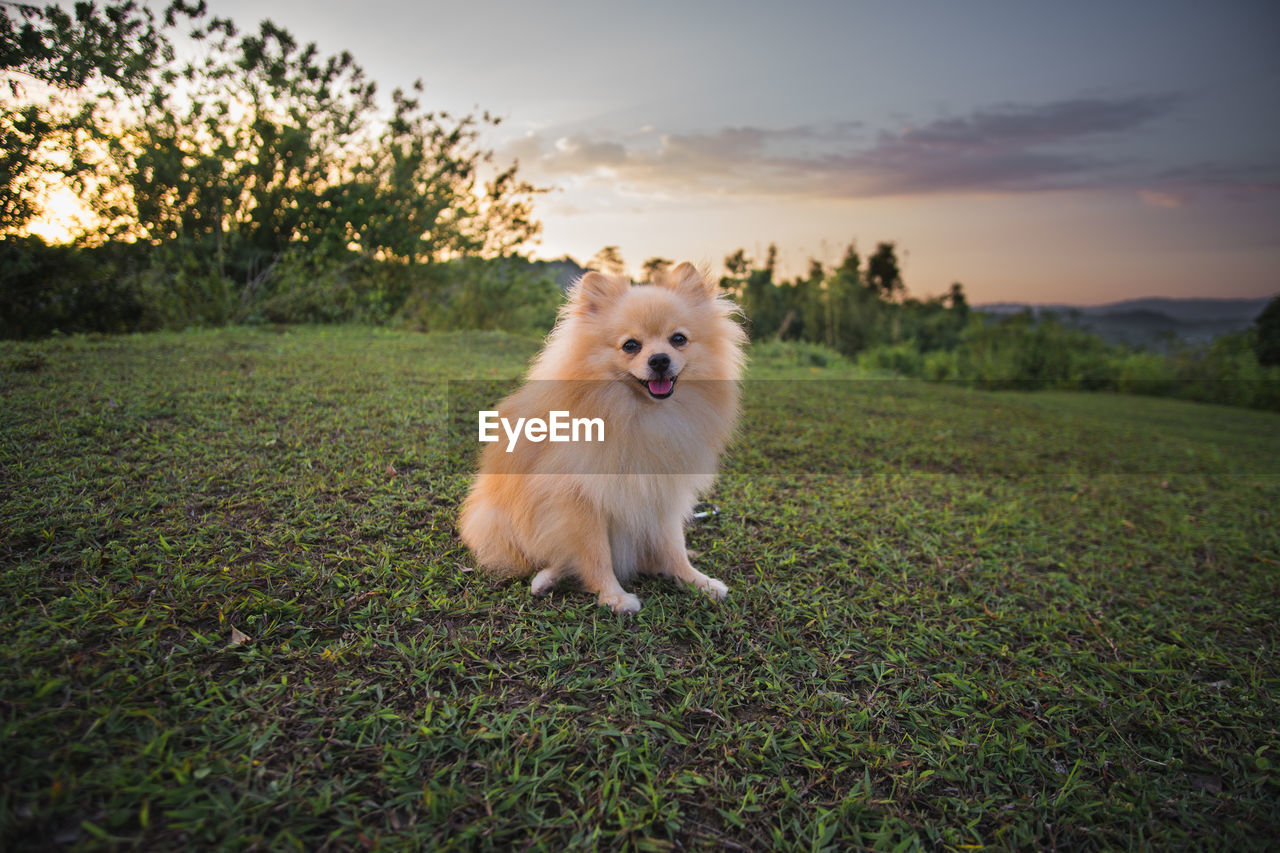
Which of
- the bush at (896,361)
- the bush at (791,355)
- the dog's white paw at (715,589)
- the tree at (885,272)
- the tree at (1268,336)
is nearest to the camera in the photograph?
the dog's white paw at (715,589)

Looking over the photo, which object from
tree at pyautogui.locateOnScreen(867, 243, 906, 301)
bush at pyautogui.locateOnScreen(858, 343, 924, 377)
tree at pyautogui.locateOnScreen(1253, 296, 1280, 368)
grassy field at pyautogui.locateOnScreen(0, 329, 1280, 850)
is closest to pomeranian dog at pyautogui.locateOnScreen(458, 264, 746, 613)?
grassy field at pyautogui.locateOnScreen(0, 329, 1280, 850)

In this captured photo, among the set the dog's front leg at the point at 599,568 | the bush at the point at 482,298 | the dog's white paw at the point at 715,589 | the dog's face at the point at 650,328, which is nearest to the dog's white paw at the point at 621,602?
the dog's front leg at the point at 599,568

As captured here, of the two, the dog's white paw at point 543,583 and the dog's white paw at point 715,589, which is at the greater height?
the dog's white paw at point 543,583

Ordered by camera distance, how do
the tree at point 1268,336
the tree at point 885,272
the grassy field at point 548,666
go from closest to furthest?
the grassy field at point 548,666 < the tree at point 1268,336 < the tree at point 885,272

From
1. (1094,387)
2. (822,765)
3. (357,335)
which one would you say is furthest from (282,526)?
(1094,387)

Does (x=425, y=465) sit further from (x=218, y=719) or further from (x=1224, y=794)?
(x=1224, y=794)

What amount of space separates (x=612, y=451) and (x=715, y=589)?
743 mm

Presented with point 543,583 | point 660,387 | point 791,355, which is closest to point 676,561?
point 543,583

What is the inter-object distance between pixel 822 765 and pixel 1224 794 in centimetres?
127

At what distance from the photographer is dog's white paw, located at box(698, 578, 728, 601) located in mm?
2576

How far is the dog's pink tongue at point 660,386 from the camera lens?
8.01 ft

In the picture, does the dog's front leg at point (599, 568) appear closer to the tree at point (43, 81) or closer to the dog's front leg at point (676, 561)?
the dog's front leg at point (676, 561)

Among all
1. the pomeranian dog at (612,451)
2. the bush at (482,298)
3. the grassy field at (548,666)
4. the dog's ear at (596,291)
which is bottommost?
the grassy field at (548,666)

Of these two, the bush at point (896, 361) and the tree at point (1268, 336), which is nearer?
the tree at point (1268, 336)
